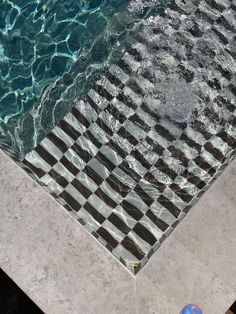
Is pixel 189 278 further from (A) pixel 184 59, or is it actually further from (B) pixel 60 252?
(A) pixel 184 59

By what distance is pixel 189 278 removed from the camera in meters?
1.92

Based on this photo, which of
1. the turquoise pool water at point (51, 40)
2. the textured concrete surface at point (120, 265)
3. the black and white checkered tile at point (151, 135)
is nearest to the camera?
the textured concrete surface at point (120, 265)

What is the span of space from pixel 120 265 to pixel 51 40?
1.43 m

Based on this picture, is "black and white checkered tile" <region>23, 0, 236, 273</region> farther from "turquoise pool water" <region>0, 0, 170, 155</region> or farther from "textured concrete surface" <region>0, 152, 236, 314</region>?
"textured concrete surface" <region>0, 152, 236, 314</region>

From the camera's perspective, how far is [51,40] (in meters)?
2.66

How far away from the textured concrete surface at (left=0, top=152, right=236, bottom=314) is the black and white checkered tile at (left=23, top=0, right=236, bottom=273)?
31 cm

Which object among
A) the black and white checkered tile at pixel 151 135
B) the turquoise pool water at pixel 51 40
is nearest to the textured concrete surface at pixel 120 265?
the black and white checkered tile at pixel 151 135

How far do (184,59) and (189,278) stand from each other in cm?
126

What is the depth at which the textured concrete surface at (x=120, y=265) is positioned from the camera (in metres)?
1.91

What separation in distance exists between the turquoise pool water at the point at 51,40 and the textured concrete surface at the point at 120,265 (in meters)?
0.87

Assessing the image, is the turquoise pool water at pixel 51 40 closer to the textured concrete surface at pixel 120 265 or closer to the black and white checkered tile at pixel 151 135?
the black and white checkered tile at pixel 151 135

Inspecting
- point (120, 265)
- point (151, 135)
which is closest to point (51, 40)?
Answer: point (151, 135)

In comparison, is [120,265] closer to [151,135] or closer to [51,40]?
[151,135]

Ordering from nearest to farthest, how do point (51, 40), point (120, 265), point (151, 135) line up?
1. point (120, 265)
2. point (151, 135)
3. point (51, 40)
